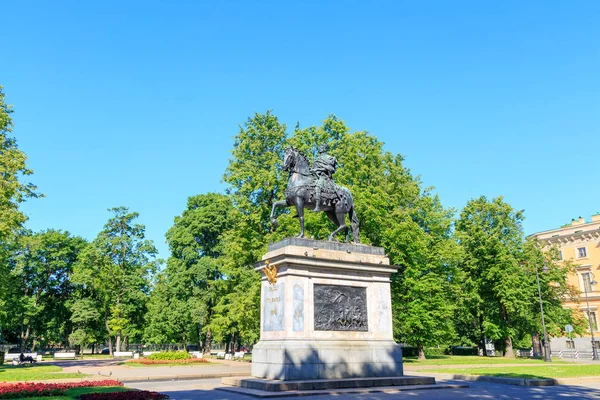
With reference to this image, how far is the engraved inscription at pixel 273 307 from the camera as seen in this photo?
1619 cm

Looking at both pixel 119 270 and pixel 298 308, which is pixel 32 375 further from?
pixel 119 270

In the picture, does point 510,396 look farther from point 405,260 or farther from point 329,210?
point 405,260

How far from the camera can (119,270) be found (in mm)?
55531

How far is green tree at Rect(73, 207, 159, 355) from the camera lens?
2183 inches

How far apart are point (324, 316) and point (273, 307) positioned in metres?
1.74

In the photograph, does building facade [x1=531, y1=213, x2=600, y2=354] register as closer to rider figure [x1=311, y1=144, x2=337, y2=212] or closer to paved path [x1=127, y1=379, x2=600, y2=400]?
paved path [x1=127, y1=379, x2=600, y2=400]

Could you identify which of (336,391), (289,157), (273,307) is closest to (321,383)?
(336,391)

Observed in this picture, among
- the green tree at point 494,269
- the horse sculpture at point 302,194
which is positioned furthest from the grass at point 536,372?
the green tree at point 494,269

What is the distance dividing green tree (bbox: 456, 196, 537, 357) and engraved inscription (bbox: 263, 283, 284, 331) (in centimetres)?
3199

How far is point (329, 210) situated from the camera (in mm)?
18844

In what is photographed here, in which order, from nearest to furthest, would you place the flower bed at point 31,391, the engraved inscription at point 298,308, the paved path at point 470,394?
the paved path at point 470,394 → the flower bed at point 31,391 → the engraved inscription at point 298,308

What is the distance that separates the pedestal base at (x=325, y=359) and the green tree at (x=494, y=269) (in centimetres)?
2986

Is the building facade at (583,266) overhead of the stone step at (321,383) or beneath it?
overhead

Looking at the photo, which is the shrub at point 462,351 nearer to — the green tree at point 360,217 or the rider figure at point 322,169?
the green tree at point 360,217
